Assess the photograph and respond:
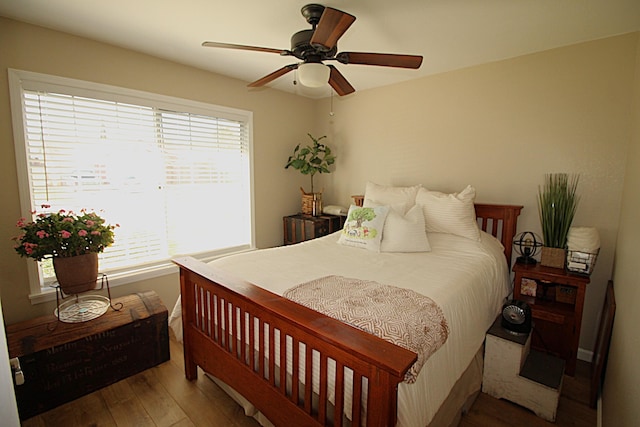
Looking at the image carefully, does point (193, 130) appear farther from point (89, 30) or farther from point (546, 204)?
point (546, 204)

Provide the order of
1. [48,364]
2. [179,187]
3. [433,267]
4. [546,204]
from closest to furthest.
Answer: [48,364], [433,267], [546,204], [179,187]

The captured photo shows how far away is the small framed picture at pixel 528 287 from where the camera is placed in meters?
2.22

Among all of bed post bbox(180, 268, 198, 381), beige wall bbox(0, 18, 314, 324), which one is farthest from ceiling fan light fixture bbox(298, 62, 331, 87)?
beige wall bbox(0, 18, 314, 324)

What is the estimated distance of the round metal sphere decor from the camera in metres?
2.33

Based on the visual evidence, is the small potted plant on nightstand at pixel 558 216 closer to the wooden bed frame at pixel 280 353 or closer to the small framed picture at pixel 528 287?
the small framed picture at pixel 528 287

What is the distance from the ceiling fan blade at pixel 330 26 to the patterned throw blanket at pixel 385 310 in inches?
49.1

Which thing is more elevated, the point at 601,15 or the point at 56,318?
the point at 601,15

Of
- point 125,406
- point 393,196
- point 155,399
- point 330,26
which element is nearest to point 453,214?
point 393,196

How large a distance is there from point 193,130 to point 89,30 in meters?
1.01

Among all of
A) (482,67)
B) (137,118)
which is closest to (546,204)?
(482,67)

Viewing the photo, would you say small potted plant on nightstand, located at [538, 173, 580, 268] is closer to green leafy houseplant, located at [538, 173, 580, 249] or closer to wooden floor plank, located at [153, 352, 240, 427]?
green leafy houseplant, located at [538, 173, 580, 249]

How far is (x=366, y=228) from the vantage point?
2375mm

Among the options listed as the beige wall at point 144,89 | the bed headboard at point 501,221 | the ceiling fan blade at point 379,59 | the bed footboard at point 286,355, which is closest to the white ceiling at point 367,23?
the beige wall at point 144,89

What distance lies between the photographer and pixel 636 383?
107cm
